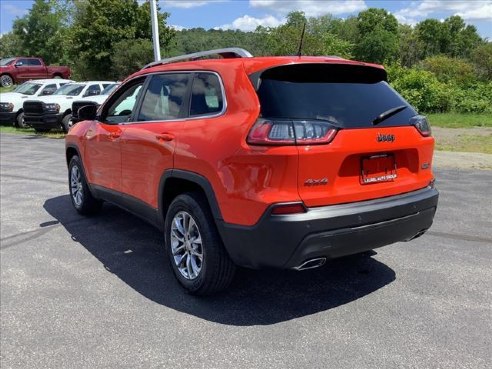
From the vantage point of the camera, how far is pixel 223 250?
3.64 m

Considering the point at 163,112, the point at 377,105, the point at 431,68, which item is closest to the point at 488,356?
the point at 377,105

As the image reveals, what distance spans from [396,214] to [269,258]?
0.98m

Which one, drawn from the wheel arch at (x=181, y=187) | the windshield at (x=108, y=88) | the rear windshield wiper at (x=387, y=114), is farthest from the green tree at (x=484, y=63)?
the wheel arch at (x=181, y=187)

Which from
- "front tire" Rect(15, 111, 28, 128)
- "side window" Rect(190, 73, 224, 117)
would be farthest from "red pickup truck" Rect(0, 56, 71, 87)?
"side window" Rect(190, 73, 224, 117)

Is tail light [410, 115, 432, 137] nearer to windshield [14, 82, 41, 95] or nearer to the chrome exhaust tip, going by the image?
the chrome exhaust tip

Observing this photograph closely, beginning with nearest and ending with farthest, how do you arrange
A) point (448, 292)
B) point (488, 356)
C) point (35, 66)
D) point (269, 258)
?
point (488, 356) < point (269, 258) < point (448, 292) < point (35, 66)

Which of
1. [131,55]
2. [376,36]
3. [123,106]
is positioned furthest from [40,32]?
[123,106]

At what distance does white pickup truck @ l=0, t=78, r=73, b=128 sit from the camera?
20047mm

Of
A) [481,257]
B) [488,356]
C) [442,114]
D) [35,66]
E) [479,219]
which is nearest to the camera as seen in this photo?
[488,356]

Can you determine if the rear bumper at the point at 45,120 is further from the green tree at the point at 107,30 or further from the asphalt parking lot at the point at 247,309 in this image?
the green tree at the point at 107,30

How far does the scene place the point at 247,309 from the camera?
3.73m

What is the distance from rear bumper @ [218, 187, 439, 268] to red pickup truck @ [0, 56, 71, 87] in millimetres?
33476

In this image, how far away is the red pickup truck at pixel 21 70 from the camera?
106ft

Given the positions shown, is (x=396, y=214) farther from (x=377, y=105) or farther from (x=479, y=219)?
(x=479, y=219)
